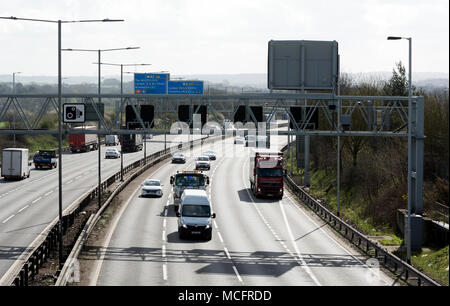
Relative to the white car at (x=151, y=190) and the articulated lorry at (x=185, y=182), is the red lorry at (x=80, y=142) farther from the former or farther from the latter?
the articulated lorry at (x=185, y=182)

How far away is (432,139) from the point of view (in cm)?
5794

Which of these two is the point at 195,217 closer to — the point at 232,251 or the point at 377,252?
the point at 232,251

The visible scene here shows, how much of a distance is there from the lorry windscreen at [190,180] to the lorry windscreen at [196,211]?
412 inches

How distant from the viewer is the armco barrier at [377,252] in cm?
2806

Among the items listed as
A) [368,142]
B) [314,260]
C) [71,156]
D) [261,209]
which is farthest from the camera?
[71,156]

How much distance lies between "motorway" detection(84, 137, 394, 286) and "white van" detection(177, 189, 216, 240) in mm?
504

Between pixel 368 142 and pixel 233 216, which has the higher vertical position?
pixel 368 142

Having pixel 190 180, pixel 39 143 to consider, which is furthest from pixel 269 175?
pixel 39 143

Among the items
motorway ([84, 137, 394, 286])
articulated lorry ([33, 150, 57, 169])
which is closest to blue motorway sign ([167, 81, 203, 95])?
articulated lorry ([33, 150, 57, 169])

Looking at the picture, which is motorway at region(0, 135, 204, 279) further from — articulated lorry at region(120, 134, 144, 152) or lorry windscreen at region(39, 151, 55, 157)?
articulated lorry at region(120, 134, 144, 152)

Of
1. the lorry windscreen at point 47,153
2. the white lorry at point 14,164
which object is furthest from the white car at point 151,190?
the lorry windscreen at point 47,153
